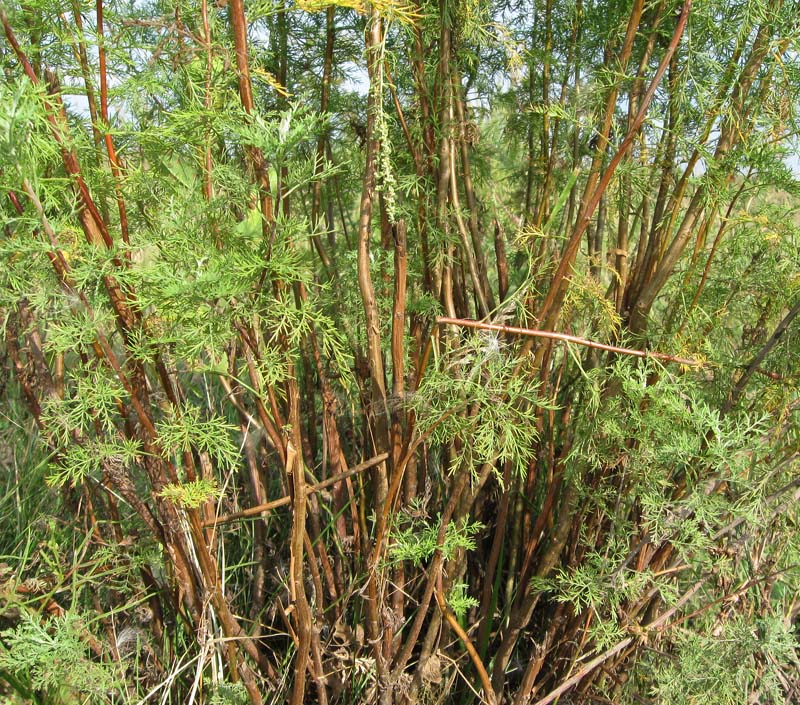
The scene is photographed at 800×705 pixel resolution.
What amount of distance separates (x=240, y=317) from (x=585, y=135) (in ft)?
2.67

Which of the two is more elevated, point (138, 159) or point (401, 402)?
point (138, 159)

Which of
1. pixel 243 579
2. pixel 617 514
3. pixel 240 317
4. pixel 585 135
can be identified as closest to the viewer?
pixel 240 317

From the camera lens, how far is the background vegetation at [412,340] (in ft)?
3.76

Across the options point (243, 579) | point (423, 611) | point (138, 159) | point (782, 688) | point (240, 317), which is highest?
point (138, 159)

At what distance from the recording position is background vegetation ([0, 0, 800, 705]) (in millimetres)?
1146

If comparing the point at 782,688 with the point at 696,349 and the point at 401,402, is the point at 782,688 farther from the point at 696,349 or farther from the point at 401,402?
the point at 401,402

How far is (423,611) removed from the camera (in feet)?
4.56

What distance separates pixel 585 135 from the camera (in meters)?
1.49

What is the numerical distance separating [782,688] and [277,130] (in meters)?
1.79

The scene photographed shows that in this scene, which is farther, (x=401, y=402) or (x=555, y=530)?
(x=555, y=530)

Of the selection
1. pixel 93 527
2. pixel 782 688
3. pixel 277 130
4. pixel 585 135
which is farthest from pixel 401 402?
pixel 782 688

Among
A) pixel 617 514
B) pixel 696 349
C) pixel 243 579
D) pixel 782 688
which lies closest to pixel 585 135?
pixel 696 349

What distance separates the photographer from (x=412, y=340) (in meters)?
1.49

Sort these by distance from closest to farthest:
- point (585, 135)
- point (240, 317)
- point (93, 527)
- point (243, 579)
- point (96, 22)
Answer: point (240, 317)
point (96, 22)
point (585, 135)
point (93, 527)
point (243, 579)
